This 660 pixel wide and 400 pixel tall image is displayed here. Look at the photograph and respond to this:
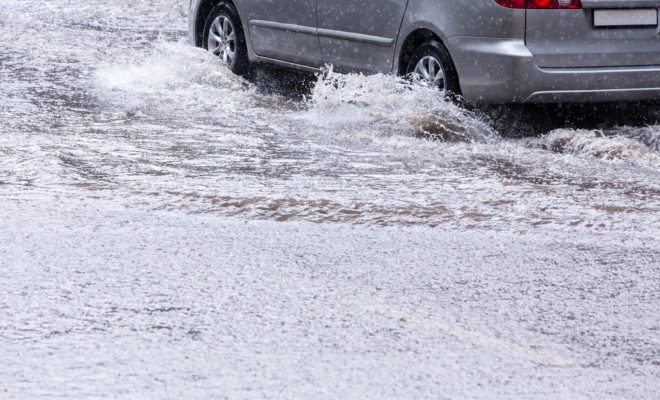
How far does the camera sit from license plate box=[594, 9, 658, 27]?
751 cm

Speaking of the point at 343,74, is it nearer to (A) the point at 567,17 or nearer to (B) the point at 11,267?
(A) the point at 567,17

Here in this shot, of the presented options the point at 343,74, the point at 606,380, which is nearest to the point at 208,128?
the point at 343,74

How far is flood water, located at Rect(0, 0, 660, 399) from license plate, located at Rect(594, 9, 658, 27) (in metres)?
0.75

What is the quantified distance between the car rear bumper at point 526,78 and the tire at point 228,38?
307 cm

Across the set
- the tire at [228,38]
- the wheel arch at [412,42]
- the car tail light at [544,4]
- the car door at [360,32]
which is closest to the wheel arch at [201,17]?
the tire at [228,38]

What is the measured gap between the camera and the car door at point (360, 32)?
826cm

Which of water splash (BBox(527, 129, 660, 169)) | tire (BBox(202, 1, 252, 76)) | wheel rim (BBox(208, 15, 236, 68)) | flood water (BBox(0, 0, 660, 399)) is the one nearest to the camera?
flood water (BBox(0, 0, 660, 399))

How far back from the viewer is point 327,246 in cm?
529

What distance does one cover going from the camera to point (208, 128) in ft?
26.8

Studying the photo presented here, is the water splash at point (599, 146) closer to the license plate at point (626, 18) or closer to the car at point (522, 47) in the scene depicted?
the car at point (522, 47)

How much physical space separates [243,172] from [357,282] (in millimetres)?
2154

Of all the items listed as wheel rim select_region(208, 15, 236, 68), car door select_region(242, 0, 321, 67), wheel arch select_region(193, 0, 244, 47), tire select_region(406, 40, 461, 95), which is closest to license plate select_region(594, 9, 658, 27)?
tire select_region(406, 40, 461, 95)

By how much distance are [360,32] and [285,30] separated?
1108 millimetres

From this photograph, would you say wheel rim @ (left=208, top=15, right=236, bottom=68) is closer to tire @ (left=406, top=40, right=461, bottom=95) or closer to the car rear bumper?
tire @ (left=406, top=40, right=461, bottom=95)
